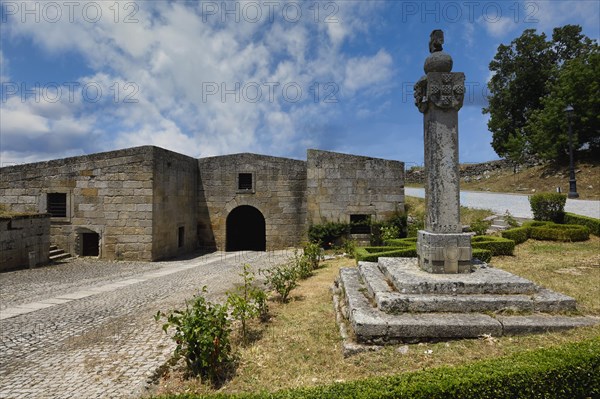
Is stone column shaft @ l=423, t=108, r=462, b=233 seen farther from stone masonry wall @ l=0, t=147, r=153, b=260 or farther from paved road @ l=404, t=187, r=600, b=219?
paved road @ l=404, t=187, r=600, b=219

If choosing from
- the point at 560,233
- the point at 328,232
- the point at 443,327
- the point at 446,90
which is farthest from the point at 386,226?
the point at 443,327

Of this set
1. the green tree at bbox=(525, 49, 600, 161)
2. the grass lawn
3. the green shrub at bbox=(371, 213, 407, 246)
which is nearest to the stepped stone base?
the grass lawn

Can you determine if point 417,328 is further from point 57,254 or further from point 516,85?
point 516,85

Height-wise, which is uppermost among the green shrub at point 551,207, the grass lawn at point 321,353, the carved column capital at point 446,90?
the carved column capital at point 446,90

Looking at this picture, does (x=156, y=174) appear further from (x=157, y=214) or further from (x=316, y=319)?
(x=316, y=319)

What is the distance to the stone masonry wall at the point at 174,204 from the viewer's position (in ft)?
43.2

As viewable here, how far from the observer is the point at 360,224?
50.0 ft

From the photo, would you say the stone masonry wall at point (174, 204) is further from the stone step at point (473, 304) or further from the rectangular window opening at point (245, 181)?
the stone step at point (473, 304)

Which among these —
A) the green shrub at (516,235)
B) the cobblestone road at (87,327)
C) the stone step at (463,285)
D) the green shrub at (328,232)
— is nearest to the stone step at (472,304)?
the stone step at (463,285)

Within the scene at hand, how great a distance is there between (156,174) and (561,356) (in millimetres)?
12870

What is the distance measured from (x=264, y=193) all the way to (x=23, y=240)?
352 inches

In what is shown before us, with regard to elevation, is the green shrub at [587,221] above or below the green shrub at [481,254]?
above

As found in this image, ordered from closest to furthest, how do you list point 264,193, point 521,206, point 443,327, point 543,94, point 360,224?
point 443,327, point 360,224, point 264,193, point 521,206, point 543,94

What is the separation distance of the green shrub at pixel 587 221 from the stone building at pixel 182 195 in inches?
237
